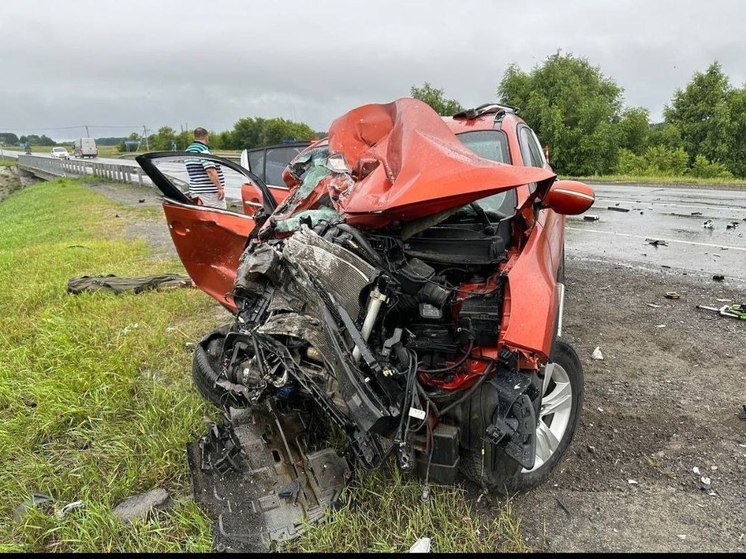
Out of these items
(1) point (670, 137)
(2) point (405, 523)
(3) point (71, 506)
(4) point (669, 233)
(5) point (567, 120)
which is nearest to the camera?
(2) point (405, 523)

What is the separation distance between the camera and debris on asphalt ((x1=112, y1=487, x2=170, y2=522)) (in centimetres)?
246

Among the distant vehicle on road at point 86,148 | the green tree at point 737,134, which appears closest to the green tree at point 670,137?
the green tree at point 737,134

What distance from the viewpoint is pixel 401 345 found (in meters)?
2.23

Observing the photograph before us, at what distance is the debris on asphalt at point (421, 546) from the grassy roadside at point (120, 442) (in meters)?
0.05

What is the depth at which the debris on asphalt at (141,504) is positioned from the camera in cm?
246

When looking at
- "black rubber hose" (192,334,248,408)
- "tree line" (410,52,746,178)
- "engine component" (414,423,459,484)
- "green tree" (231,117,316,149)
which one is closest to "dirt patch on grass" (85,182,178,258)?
"black rubber hose" (192,334,248,408)

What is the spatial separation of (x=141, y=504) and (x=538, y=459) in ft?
6.54

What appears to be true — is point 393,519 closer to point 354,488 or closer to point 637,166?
point 354,488

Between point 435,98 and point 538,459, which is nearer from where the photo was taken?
point 538,459

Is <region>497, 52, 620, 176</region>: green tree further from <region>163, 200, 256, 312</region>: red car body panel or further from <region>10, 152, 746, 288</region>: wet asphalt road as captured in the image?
<region>163, 200, 256, 312</region>: red car body panel

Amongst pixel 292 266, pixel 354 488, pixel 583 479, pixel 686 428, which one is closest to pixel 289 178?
pixel 292 266

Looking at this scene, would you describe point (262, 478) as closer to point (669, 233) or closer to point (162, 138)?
point (669, 233)

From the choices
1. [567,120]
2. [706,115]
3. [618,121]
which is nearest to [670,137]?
[706,115]

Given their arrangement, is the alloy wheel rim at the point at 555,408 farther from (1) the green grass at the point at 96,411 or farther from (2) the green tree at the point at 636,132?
(2) the green tree at the point at 636,132
